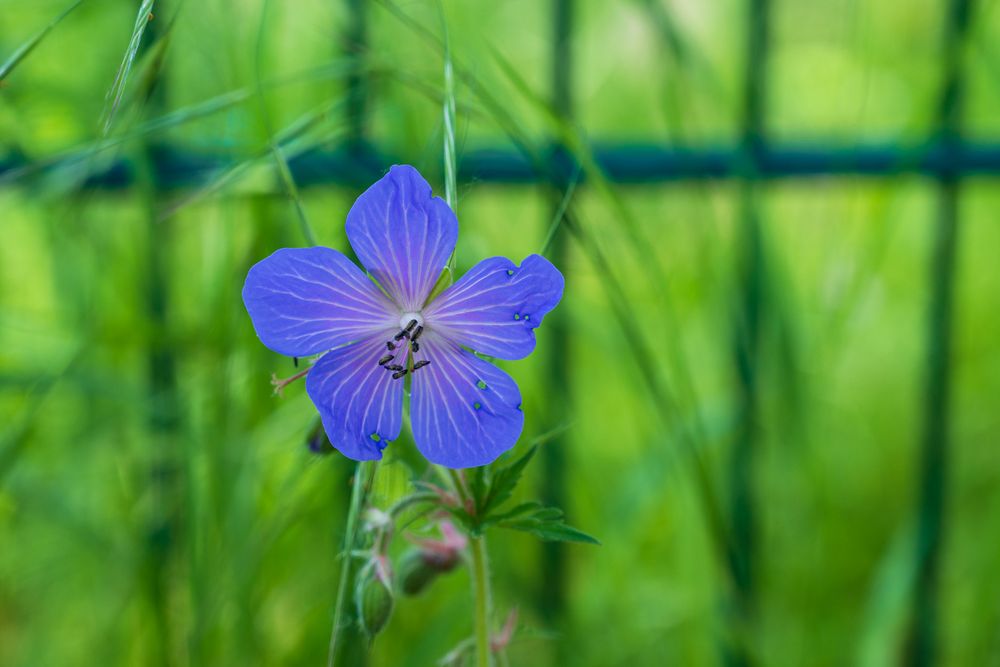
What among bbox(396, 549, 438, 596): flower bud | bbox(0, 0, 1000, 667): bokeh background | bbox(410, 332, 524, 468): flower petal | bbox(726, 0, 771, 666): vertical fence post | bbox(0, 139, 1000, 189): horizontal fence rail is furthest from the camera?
bbox(0, 139, 1000, 189): horizontal fence rail

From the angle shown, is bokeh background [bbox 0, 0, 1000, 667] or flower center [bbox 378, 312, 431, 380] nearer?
flower center [bbox 378, 312, 431, 380]

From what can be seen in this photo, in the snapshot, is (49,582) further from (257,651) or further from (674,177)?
(674,177)

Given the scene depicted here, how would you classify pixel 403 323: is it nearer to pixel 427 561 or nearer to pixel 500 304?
pixel 500 304

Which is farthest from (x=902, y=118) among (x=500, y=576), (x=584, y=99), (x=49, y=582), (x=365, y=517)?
(x=365, y=517)

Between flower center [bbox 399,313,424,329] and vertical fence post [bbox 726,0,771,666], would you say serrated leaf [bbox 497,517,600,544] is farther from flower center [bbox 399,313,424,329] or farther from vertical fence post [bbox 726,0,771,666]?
vertical fence post [bbox 726,0,771,666]

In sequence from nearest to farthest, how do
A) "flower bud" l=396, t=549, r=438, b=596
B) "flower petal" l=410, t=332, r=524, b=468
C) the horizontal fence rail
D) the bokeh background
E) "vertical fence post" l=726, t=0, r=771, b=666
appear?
"flower petal" l=410, t=332, r=524, b=468 < "flower bud" l=396, t=549, r=438, b=596 < the bokeh background < "vertical fence post" l=726, t=0, r=771, b=666 < the horizontal fence rail

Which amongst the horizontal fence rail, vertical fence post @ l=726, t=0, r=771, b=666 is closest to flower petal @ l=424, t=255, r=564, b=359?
vertical fence post @ l=726, t=0, r=771, b=666
